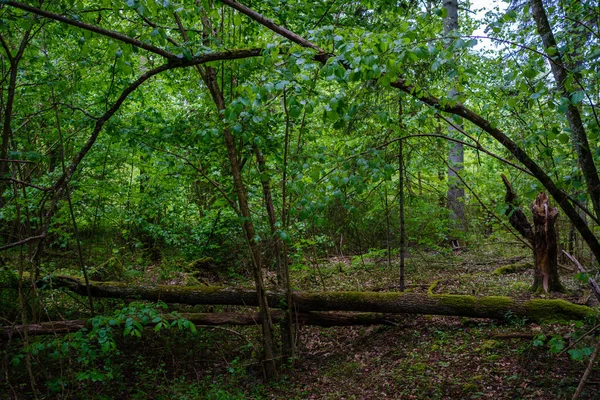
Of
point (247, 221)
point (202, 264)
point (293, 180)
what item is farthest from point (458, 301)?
point (202, 264)

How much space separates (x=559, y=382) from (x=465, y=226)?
19.7 ft

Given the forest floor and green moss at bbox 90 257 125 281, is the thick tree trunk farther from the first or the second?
green moss at bbox 90 257 125 281

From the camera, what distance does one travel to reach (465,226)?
33.4 ft

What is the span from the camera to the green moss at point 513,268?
29.7ft

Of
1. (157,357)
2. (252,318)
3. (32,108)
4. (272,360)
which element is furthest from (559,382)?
(32,108)

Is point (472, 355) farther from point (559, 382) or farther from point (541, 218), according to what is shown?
point (541, 218)

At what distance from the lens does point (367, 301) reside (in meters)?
6.55

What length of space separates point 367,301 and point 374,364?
1.02m

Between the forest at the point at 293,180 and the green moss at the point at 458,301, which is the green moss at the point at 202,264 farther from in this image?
the green moss at the point at 458,301

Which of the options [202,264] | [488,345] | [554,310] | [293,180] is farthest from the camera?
[202,264]

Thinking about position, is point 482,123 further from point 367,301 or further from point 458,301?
point 367,301

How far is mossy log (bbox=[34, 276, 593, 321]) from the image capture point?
5.86 metres

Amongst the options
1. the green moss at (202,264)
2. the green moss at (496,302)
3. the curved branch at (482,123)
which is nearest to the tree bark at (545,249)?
the green moss at (496,302)

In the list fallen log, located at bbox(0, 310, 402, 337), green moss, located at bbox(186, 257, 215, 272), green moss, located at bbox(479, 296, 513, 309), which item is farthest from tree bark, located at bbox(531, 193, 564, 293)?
green moss, located at bbox(186, 257, 215, 272)
